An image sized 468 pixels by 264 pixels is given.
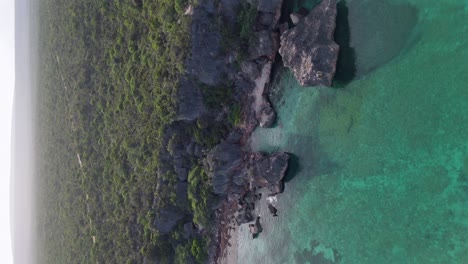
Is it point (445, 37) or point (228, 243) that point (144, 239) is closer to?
Result: point (228, 243)

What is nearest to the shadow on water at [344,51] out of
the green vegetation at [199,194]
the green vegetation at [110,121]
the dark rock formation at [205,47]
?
the dark rock formation at [205,47]

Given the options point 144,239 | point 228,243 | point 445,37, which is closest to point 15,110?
point 144,239

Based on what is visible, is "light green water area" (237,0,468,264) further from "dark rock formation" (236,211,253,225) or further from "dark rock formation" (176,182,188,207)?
"dark rock formation" (176,182,188,207)

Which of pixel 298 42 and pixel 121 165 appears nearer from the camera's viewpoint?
pixel 298 42

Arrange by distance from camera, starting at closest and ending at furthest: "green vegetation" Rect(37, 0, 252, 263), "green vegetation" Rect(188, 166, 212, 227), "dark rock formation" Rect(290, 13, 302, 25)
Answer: "dark rock formation" Rect(290, 13, 302, 25) → "green vegetation" Rect(188, 166, 212, 227) → "green vegetation" Rect(37, 0, 252, 263)

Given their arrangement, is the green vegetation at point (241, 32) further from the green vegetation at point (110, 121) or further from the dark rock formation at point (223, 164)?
the dark rock formation at point (223, 164)

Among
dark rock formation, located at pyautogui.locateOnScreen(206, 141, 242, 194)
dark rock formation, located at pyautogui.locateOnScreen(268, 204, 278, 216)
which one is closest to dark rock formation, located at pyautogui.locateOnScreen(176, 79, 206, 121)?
dark rock formation, located at pyautogui.locateOnScreen(206, 141, 242, 194)

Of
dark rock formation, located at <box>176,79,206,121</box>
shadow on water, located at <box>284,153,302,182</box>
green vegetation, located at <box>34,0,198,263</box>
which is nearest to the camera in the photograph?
shadow on water, located at <box>284,153,302,182</box>
